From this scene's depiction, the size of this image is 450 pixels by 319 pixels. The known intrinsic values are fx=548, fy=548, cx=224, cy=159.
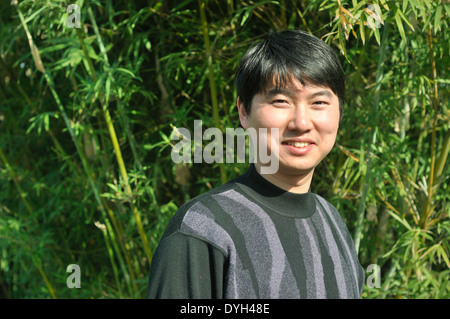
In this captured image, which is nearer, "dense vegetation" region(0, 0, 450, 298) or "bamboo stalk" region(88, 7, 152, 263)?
"dense vegetation" region(0, 0, 450, 298)

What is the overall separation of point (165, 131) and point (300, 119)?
1781mm

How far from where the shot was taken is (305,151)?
1.10 meters

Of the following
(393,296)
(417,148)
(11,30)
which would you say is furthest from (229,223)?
(11,30)

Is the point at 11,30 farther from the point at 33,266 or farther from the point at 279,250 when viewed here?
the point at 279,250

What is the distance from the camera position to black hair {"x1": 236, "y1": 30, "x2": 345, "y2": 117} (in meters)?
1.09

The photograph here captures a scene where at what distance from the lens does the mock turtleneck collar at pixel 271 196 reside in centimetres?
113

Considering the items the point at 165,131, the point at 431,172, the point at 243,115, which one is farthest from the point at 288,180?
the point at 165,131

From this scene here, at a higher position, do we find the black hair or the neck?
the black hair

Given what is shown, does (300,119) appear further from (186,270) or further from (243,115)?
(186,270)

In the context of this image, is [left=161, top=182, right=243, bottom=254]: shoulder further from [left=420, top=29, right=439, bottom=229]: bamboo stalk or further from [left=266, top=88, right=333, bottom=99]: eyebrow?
[left=420, top=29, right=439, bottom=229]: bamboo stalk

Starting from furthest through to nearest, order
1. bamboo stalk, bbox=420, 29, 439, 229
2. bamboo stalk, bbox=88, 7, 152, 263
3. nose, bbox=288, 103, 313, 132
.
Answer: bamboo stalk, bbox=88, 7, 152, 263 → bamboo stalk, bbox=420, 29, 439, 229 → nose, bbox=288, 103, 313, 132

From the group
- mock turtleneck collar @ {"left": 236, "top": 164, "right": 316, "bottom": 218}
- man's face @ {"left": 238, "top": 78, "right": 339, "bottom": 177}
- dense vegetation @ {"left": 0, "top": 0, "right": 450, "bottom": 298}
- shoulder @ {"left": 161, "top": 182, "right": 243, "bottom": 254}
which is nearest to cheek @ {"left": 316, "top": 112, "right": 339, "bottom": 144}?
man's face @ {"left": 238, "top": 78, "right": 339, "bottom": 177}

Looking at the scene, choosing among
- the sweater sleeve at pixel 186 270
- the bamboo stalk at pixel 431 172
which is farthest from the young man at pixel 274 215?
the bamboo stalk at pixel 431 172

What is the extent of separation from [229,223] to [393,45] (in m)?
1.53
